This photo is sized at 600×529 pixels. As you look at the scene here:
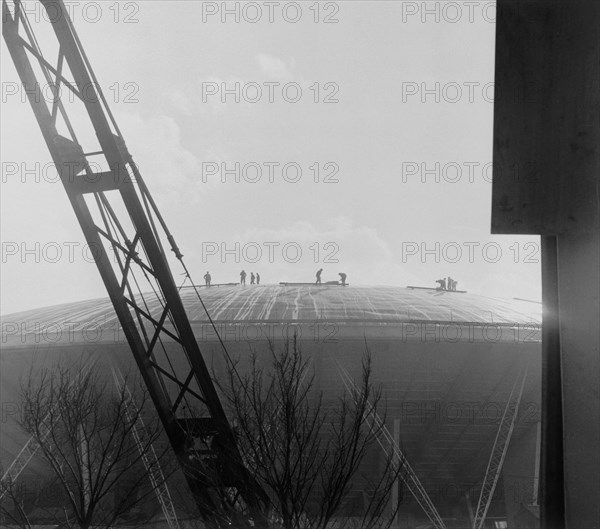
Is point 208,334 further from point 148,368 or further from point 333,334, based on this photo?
point 148,368

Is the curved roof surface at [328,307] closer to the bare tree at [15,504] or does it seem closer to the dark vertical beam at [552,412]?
the bare tree at [15,504]

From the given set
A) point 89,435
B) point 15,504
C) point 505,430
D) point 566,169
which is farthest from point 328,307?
point 566,169

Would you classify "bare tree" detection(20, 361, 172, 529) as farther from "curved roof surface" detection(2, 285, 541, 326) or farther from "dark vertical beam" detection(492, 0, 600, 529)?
"dark vertical beam" detection(492, 0, 600, 529)

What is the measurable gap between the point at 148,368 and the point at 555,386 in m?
9.14

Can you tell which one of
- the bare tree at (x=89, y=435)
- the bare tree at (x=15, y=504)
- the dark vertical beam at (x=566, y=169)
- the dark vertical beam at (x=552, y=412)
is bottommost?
the bare tree at (x=15, y=504)

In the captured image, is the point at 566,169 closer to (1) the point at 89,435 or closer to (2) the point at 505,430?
(1) the point at 89,435

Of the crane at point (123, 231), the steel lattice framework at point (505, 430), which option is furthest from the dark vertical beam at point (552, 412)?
the steel lattice framework at point (505, 430)

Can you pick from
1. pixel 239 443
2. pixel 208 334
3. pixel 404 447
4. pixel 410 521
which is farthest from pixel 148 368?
pixel 410 521

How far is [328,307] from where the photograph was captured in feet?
93.5

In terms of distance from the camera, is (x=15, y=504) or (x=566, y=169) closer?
(x=566, y=169)

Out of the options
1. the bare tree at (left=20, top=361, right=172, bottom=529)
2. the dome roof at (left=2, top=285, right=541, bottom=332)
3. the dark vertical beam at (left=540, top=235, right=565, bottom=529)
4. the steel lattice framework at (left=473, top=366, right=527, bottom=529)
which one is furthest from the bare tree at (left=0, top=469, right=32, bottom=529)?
the steel lattice framework at (left=473, top=366, right=527, bottom=529)

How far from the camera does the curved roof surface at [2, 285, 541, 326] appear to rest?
27023mm

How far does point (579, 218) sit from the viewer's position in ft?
12.6

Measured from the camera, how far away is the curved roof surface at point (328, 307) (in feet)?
88.7
